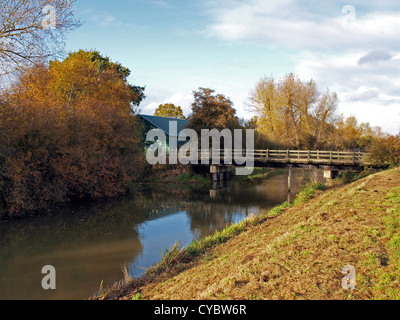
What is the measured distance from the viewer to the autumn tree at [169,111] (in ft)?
207

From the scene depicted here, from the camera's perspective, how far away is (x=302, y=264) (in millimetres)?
5805

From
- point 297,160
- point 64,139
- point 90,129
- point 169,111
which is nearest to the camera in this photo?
point 64,139

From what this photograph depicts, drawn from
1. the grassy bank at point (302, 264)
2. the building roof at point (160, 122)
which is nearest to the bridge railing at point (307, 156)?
the building roof at point (160, 122)

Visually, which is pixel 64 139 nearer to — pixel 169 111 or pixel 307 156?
pixel 307 156

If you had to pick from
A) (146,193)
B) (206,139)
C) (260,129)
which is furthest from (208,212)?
(260,129)

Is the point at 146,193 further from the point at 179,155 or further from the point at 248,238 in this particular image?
the point at 248,238

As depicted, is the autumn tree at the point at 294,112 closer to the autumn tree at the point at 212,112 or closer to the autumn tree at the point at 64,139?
the autumn tree at the point at 212,112

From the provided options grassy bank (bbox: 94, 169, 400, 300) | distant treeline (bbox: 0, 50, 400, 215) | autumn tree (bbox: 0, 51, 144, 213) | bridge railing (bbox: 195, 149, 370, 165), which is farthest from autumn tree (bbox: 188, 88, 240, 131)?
grassy bank (bbox: 94, 169, 400, 300)

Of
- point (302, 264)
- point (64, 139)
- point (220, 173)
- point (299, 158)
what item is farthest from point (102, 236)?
point (220, 173)

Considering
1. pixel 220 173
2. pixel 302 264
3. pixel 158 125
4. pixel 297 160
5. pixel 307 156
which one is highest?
pixel 158 125

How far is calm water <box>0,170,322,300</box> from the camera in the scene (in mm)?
9117

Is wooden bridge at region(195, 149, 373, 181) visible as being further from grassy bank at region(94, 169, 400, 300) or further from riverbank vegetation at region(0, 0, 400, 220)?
grassy bank at region(94, 169, 400, 300)

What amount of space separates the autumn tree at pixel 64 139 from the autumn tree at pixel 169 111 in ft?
113

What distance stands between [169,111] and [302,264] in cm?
5935
